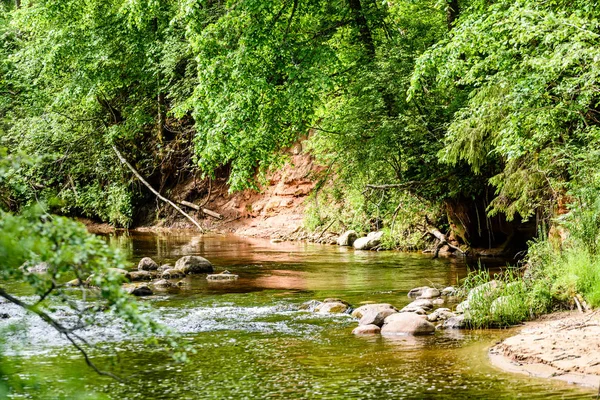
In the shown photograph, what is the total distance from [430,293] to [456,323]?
2.47 metres

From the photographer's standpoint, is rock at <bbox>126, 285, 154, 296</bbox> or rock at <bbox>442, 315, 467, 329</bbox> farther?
rock at <bbox>126, 285, 154, 296</bbox>

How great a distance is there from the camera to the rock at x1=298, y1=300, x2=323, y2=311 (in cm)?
1335

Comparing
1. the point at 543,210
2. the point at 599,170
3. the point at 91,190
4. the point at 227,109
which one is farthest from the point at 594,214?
the point at 91,190

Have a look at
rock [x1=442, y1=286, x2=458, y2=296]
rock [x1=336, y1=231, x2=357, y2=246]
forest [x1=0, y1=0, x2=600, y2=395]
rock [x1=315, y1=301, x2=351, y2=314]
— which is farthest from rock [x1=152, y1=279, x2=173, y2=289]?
rock [x1=336, y1=231, x2=357, y2=246]

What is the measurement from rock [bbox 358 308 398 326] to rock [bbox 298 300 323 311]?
→ 60.5 inches

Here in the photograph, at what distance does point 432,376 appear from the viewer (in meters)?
8.79

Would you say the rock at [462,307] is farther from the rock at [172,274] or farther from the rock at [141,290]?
the rock at [172,274]

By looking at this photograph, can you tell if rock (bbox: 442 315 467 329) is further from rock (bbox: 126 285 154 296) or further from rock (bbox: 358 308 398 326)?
rock (bbox: 126 285 154 296)

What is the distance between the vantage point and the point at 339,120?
63.1 feet

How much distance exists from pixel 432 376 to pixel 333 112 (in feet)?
38.3

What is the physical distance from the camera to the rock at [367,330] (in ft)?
36.9

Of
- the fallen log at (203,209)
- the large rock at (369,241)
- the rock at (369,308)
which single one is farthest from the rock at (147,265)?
the fallen log at (203,209)

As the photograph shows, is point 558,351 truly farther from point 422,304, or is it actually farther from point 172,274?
point 172,274

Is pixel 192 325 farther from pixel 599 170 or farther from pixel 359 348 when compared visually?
pixel 599 170
